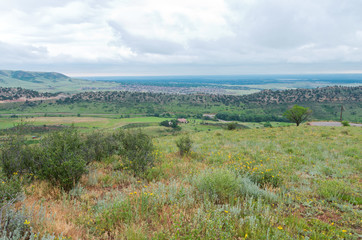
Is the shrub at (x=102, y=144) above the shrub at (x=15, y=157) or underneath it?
underneath

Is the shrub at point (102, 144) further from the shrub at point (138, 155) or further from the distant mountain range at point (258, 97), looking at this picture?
the distant mountain range at point (258, 97)

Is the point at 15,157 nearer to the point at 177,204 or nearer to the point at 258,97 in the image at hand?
the point at 177,204

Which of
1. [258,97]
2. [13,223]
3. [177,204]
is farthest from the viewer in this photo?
[258,97]

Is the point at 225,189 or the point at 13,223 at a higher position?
the point at 13,223

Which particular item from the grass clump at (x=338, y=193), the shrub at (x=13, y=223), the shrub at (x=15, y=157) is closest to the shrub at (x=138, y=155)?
the shrub at (x=15, y=157)

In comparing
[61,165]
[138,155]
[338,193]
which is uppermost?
[61,165]

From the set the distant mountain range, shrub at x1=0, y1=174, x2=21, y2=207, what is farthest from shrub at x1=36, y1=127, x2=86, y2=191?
the distant mountain range

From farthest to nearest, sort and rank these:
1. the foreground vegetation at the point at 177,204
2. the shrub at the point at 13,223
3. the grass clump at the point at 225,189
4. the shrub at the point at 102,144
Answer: the shrub at the point at 102,144 < the grass clump at the point at 225,189 < the foreground vegetation at the point at 177,204 < the shrub at the point at 13,223

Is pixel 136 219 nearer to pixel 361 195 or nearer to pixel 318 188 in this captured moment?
pixel 318 188

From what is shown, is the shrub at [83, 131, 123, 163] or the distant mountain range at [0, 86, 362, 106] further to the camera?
the distant mountain range at [0, 86, 362, 106]

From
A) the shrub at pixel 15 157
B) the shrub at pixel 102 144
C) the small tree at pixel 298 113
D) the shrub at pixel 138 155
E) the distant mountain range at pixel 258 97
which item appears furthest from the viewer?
the distant mountain range at pixel 258 97

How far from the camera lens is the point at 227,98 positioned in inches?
6821

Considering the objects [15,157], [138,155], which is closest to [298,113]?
[138,155]

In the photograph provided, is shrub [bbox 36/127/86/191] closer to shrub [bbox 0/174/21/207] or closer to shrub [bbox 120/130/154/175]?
shrub [bbox 0/174/21/207]
